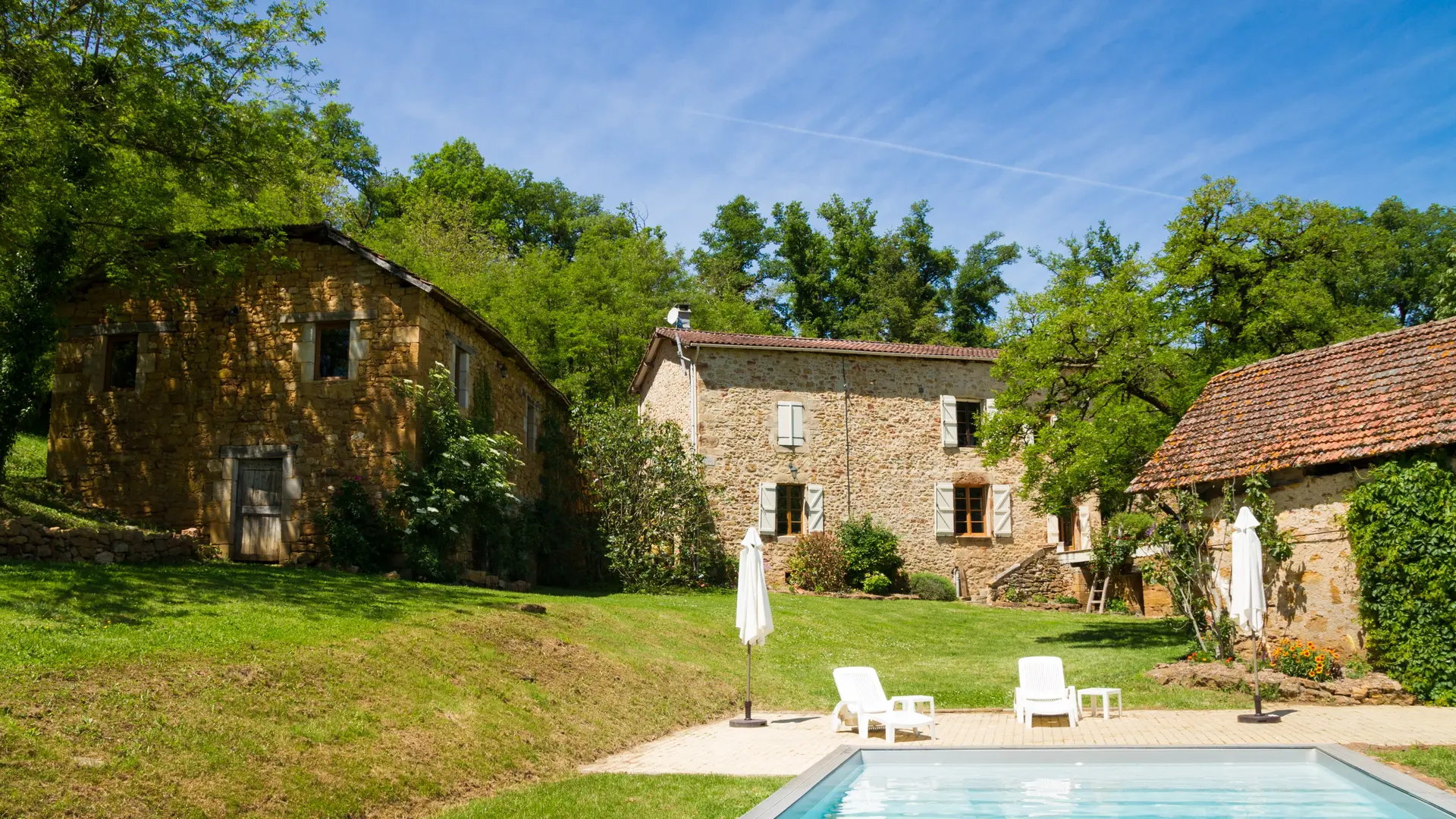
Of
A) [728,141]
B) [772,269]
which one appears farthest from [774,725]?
[772,269]

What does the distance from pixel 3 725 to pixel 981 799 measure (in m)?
6.41

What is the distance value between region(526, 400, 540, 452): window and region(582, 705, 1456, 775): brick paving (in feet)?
41.3

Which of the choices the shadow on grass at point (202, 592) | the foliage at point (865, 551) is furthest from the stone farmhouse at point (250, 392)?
the foliage at point (865, 551)

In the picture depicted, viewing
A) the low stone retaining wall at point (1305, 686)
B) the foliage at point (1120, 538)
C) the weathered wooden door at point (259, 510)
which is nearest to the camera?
the low stone retaining wall at point (1305, 686)

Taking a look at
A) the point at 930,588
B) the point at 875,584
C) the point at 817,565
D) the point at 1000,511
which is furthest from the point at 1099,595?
the point at 817,565

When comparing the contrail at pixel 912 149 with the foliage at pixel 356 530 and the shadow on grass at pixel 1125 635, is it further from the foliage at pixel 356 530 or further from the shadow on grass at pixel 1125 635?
the foliage at pixel 356 530

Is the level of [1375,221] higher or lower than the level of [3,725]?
higher

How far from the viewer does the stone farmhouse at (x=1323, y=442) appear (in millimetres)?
11773

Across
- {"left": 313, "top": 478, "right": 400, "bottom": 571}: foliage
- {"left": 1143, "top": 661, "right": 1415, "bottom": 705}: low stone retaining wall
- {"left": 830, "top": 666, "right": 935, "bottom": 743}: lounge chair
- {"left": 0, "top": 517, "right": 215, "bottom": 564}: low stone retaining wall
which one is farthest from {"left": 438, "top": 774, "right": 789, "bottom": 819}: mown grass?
{"left": 313, "top": 478, "right": 400, "bottom": 571}: foliage

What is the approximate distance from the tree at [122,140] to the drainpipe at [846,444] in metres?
12.7

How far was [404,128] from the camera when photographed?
62.5ft

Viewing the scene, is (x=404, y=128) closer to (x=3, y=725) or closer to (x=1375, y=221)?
(x=3, y=725)

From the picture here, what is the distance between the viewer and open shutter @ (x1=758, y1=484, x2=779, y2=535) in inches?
918

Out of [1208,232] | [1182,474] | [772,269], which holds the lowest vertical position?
[1182,474]
